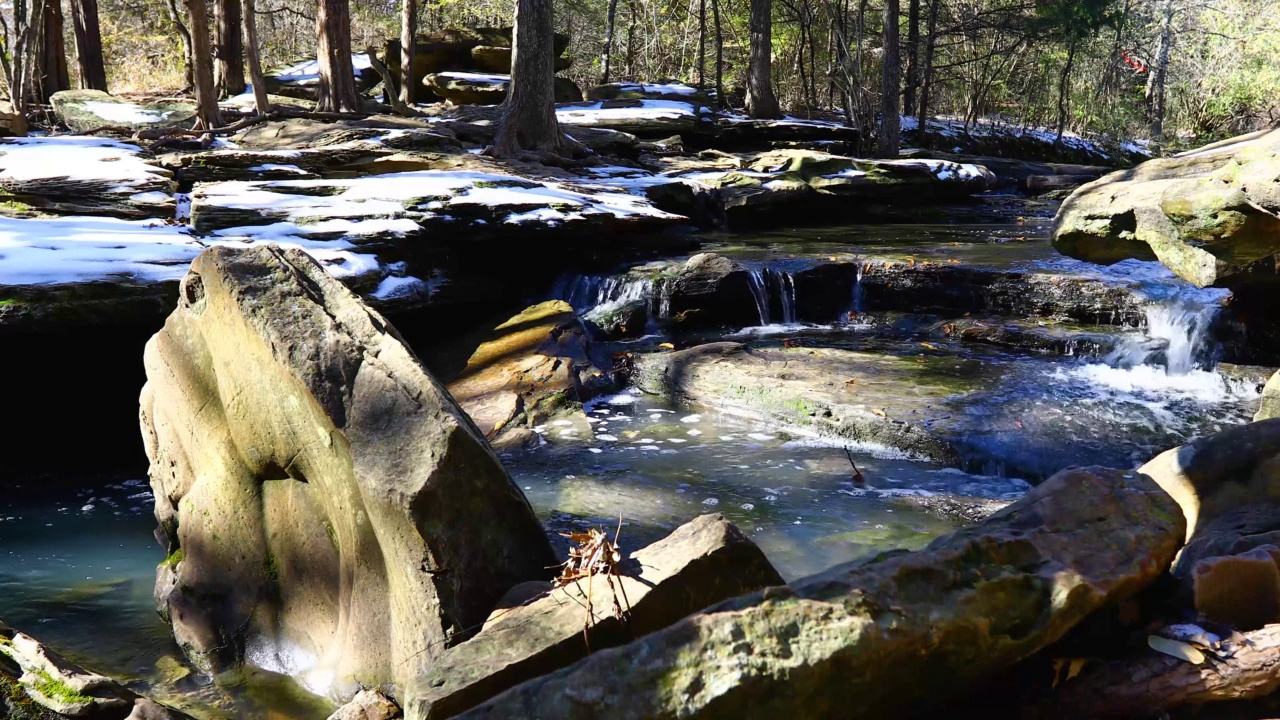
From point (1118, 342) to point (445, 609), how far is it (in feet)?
22.8

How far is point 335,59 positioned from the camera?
14055 mm

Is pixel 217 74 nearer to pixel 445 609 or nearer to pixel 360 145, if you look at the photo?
pixel 360 145

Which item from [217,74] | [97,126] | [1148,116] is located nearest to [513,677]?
[97,126]

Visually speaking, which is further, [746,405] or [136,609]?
[746,405]

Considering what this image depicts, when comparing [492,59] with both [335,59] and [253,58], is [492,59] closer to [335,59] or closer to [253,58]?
[253,58]

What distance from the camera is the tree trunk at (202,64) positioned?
11.8 metres

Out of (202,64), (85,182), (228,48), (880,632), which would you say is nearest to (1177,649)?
(880,632)

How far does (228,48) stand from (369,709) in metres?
18.8

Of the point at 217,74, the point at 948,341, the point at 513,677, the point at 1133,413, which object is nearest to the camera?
the point at 513,677

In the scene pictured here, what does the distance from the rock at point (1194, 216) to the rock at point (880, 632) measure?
10.8 feet

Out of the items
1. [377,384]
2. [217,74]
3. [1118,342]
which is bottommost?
[1118,342]

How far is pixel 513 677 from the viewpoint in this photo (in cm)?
240

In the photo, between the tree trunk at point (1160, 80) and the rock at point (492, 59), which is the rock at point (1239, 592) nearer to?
the rock at point (492, 59)

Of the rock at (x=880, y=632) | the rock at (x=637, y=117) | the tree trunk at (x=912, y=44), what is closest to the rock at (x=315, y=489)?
the rock at (x=880, y=632)
